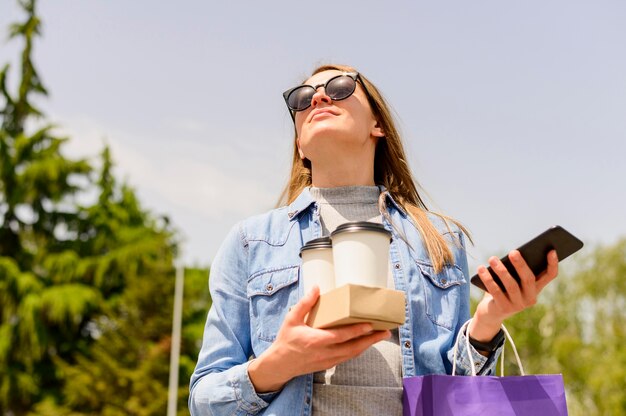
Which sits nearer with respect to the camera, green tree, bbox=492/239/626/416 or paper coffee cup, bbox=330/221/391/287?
paper coffee cup, bbox=330/221/391/287

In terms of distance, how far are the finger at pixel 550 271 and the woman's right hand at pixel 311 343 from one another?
483 millimetres

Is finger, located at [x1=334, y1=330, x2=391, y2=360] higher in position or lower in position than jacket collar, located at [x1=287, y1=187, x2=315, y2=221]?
lower

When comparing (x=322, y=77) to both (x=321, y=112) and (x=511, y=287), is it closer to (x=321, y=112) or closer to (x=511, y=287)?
(x=321, y=112)

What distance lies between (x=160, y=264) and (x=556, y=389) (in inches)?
834

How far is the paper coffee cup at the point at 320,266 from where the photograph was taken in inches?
76.4

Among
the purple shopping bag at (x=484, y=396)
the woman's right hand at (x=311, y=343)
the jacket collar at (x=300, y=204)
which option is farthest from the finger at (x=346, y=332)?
the jacket collar at (x=300, y=204)

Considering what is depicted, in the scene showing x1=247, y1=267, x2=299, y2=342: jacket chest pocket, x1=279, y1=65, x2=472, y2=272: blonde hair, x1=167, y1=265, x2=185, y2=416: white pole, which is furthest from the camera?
x1=167, y1=265, x2=185, y2=416: white pole

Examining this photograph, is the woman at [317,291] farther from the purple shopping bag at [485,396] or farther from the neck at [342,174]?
the purple shopping bag at [485,396]

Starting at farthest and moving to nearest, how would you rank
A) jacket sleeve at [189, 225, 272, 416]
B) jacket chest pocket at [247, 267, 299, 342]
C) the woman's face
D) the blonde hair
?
1. the blonde hair
2. the woman's face
3. jacket chest pocket at [247, 267, 299, 342]
4. jacket sleeve at [189, 225, 272, 416]

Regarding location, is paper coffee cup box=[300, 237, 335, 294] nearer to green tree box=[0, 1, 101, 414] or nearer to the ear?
the ear

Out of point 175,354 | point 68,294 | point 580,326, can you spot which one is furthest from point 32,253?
point 580,326

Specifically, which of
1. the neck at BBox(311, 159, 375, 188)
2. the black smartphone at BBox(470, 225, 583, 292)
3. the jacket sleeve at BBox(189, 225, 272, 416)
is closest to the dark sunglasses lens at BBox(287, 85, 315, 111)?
the neck at BBox(311, 159, 375, 188)

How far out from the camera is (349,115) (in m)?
2.60

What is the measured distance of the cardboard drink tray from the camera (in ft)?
5.79
